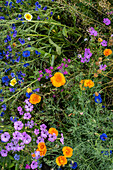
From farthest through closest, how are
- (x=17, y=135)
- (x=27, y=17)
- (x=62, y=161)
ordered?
(x=27, y=17) < (x=17, y=135) < (x=62, y=161)

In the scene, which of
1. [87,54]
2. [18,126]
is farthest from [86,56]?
[18,126]

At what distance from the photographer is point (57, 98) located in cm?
209

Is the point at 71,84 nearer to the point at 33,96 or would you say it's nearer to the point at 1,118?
the point at 33,96

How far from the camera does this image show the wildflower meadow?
5.66ft

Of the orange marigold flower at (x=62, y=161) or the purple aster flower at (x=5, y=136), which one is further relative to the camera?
the purple aster flower at (x=5, y=136)

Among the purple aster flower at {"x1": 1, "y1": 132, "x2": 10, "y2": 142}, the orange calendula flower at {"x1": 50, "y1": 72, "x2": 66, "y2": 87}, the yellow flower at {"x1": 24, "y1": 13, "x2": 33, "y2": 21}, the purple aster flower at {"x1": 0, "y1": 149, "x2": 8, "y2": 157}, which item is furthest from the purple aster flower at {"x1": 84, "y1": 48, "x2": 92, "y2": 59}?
the purple aster flower at {"x1": 0, "y1": 149, "x2": 8, "y2": 157}

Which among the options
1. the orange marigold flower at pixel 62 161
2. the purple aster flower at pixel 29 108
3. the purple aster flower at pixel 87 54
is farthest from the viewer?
the purple aster flower at pixel 87 54

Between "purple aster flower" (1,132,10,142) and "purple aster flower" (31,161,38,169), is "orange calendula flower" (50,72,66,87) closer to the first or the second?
"purple aster flower" (1,132,10,142)

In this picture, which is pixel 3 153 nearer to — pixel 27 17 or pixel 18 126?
pixel 18 126

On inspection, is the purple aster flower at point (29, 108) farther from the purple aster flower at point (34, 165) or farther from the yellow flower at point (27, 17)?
the yellow flower at point (27, 17)

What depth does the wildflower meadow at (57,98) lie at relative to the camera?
5.66 feet

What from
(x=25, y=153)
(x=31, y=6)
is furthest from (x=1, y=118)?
(x=31, y=6)

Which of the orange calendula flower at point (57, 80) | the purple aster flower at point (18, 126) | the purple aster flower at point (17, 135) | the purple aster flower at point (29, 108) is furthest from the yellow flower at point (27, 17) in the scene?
the purple aster flower at point (17, 135)

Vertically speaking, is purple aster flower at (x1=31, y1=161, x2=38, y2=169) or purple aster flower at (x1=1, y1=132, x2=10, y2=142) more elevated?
purple aster flower at (x1=1, y1=132, x2=10, y2=142)
